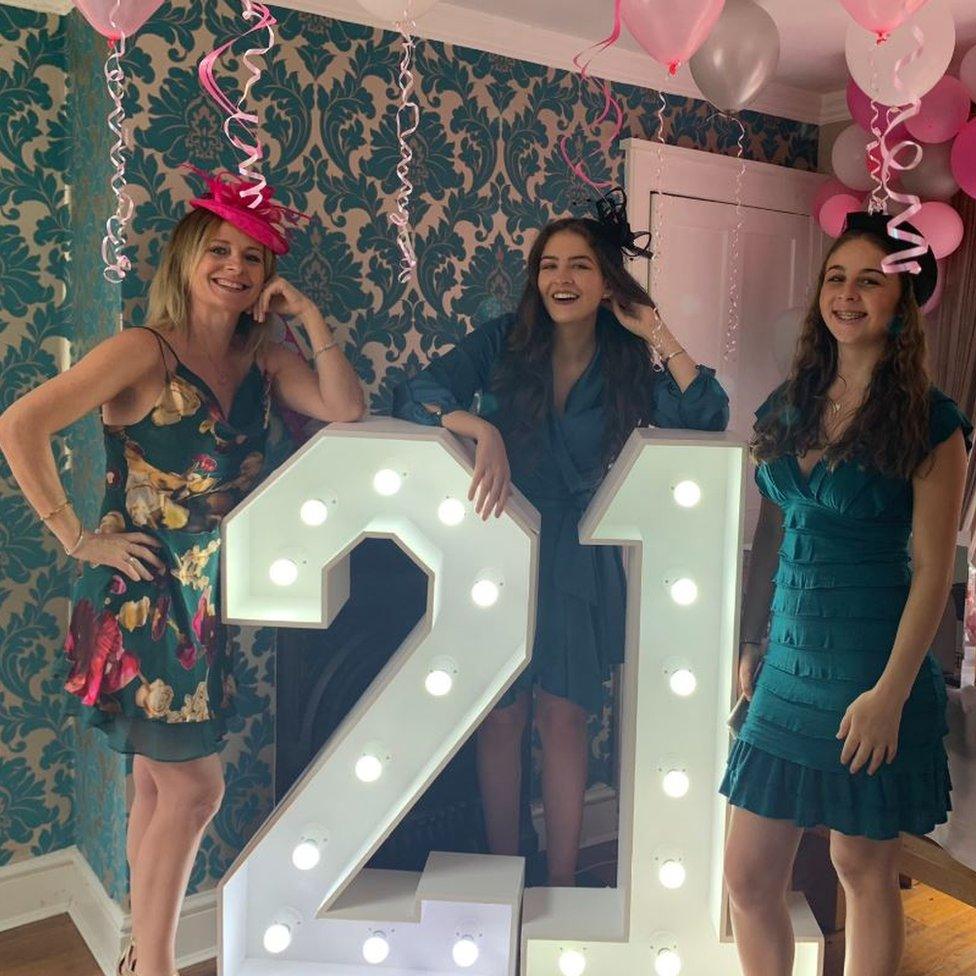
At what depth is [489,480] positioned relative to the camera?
5.85ft

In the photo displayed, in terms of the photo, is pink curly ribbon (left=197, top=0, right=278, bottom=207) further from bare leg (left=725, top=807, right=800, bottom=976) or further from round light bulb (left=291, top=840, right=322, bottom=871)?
bare leg (left=725, top=807, right=800, bottom=976)

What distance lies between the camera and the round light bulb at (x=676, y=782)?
186 cm


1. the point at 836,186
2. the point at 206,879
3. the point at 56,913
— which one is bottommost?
the point at 56,913

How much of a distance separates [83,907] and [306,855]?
3.30 feet

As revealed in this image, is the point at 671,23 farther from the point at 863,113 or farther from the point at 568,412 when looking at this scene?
the point at 863,113

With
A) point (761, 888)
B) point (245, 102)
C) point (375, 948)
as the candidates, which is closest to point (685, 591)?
point (761, 888)

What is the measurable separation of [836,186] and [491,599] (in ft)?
7.07

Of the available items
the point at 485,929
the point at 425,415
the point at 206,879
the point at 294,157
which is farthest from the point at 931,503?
the point at 206,879

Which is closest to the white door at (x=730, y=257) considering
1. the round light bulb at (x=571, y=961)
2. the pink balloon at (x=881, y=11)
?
the pink balloon at (x=881, y=11)

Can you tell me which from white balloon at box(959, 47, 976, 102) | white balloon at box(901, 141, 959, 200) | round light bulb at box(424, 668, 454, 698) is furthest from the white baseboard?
white balloon at box(959, 47, 976, 102)

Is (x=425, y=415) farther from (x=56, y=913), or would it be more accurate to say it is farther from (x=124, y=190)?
(x=56, y=913)

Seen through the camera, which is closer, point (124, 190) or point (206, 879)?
point (124, 190)

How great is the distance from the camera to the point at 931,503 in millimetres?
1606

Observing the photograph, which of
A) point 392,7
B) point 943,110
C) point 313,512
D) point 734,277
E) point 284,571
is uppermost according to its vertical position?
point 943,110
